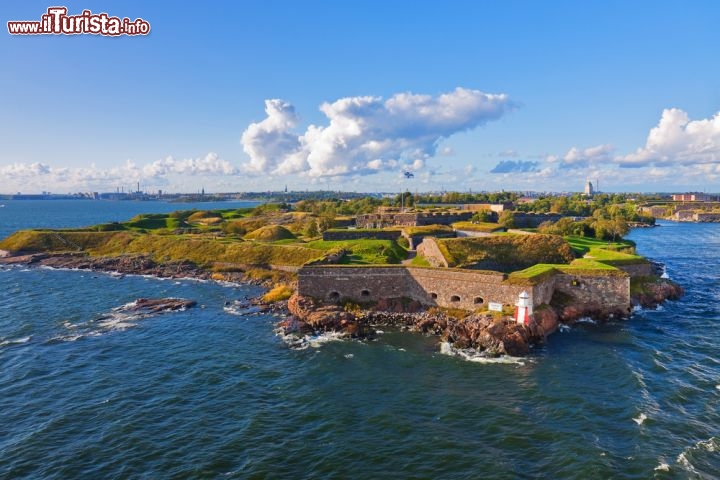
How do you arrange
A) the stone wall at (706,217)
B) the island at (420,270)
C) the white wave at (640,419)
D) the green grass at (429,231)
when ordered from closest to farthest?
the white wave at (640,419), the island at (420,270), the green grass at (429,231), the stone wall at (706,217)

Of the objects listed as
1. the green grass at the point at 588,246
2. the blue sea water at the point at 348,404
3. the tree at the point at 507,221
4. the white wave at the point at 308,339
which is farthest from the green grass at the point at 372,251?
the tree at the point at 507,221

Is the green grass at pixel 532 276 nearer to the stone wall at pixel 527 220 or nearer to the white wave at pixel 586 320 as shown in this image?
the white wave at pixel 586 320

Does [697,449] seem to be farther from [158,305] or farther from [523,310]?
[158,305]

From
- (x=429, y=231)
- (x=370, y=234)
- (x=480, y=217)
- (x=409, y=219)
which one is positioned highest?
(x=480, y=217)

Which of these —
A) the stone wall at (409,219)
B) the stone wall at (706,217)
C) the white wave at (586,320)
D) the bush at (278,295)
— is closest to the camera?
the white wave at (586,320)

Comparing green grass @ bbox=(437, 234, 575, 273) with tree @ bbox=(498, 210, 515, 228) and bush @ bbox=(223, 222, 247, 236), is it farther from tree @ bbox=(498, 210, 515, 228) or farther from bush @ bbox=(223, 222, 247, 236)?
bush @ bbox=(223, 222, 247, 236)

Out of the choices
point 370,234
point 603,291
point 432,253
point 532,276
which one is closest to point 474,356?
point 532,276
